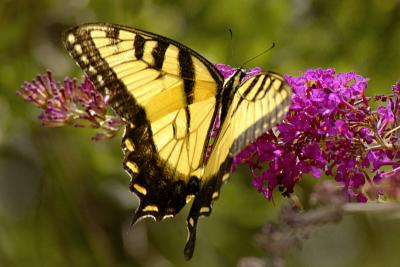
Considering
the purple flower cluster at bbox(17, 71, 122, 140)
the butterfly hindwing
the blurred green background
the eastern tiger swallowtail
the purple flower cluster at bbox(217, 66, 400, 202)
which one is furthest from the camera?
the blurred green background

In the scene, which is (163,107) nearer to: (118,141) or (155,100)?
(155,100)

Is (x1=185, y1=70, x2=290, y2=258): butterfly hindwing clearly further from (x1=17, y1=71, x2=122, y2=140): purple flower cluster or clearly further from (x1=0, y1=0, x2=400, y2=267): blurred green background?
(x1=0, y1=0, x2=400, y2=267): blurred green background

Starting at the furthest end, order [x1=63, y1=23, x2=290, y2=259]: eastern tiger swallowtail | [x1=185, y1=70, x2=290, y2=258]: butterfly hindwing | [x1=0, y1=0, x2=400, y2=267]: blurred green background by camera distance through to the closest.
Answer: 1. [x1=0, y1=0, x2=400, y2=267]: blurred green background
2. [x1=63, y1=23, x2=290, y2=259]: eastern tiger swallowtail
3. [x1=185, y1=70, x2=290, y2=258]: butterfly hindwing

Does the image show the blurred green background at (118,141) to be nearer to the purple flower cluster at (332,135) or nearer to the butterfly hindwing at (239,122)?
the purple flower cluster at (332,135)

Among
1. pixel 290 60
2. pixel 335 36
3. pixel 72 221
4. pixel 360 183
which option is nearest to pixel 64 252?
pixel 72 221

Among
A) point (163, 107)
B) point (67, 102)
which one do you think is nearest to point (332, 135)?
point (163, 107)

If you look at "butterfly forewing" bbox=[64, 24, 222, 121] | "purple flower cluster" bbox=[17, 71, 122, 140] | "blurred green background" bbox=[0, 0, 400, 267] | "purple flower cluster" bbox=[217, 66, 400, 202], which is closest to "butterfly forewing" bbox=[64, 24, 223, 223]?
"butterfly forewing" bbox=[64, 24, 222, 121]

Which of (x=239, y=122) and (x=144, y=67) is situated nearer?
(x=239, y=122)
